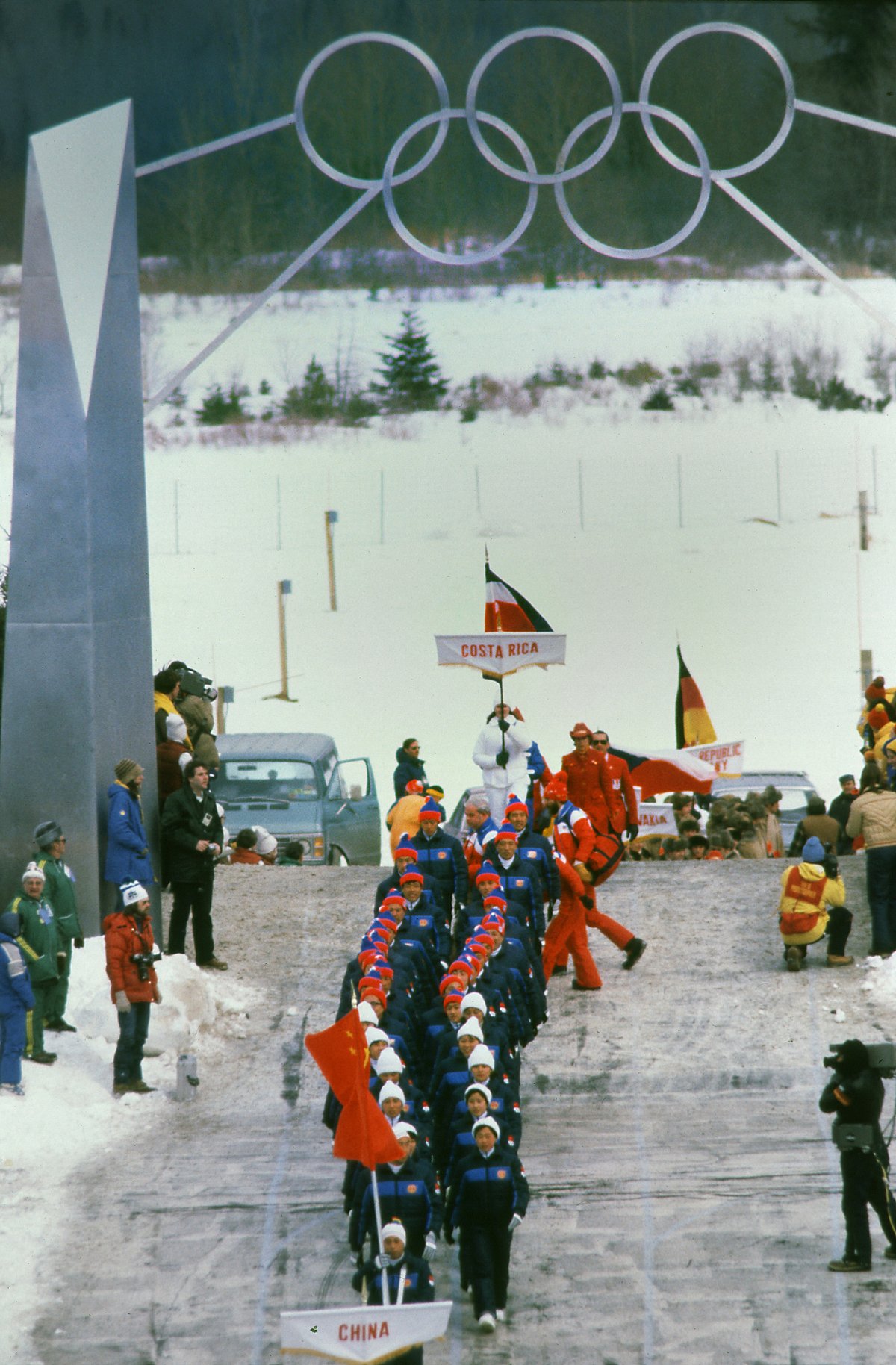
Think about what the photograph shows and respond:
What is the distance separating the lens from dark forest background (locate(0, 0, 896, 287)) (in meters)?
28.8

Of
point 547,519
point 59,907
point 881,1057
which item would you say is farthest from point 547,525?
point 881,1057

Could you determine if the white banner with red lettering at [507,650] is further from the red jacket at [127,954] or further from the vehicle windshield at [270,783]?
the red jacket at [127,954]

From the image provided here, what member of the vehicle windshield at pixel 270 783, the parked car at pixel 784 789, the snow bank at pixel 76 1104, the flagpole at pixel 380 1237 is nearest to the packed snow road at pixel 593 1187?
the snow bank at pixel 76 1104

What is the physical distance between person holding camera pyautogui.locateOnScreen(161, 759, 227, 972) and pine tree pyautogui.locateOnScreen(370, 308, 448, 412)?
18.5m

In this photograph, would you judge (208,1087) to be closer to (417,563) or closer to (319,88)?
(417,563)

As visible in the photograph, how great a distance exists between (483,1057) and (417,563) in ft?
73.4

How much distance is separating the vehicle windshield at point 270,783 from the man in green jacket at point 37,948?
6084mm

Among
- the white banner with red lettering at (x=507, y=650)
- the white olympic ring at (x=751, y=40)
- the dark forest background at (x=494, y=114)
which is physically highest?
the dark forest background at (x=494, y=114)

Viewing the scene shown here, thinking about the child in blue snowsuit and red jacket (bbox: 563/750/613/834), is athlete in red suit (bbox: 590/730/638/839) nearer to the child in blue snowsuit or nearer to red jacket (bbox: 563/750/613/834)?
red jacket (bbox: 563/750/613/834)

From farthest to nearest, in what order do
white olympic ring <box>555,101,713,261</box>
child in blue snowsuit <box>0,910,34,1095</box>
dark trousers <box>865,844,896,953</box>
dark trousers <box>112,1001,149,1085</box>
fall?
1. white olympic ring <box>555,101,713,261</box>
2. dark trousers <box>865,844,896,953</box>
3. dark trousers <box>112,1001,149,1085</box>
4. child in blue snowsuit <box>0,910,34,1095</box>

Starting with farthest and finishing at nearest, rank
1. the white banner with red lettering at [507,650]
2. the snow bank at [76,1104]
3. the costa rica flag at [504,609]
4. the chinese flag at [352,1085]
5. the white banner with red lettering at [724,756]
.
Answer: the white banner with red lettering at [724,756] < the costa rica flag at [504,609] < the white banner with red lettering at [507,650] < the snow bank at [76,1104] < the chinese flag at [352,1085]

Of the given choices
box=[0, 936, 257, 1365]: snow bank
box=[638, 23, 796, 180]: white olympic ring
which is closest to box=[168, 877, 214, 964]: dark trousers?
box=[0, 936, 257, 1365]: snow bank

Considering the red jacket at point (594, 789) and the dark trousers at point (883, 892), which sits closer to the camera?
the dark trousers at point (883, 892)

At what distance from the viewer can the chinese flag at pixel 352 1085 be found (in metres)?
9.91
